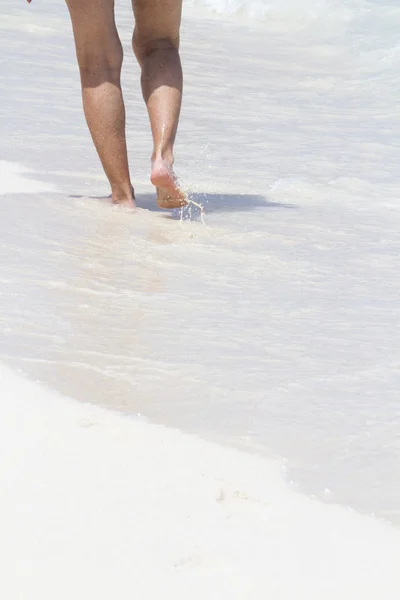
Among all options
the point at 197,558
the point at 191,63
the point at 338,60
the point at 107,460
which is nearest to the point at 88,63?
the point at 107,460

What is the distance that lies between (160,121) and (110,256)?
0.69 metres

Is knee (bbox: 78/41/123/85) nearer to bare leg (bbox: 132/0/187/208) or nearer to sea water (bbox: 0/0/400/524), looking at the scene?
bare leg (bbox: 132/0/187/208)

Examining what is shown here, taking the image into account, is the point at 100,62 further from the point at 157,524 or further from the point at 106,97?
the point at 157,524

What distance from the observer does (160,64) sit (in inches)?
135

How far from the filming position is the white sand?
4.52ft

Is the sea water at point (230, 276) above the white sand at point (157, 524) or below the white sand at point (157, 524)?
below

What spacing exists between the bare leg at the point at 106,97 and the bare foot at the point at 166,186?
5.7 inches

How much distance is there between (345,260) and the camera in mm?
2955

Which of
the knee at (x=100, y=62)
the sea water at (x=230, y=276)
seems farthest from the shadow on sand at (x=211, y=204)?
the knee at (x=100, y=62)

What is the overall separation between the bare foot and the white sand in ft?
4.70

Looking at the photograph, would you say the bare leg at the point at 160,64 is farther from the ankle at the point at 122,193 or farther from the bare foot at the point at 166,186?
the ankle at the point at 122,193

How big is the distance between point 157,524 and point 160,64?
216 centimetres

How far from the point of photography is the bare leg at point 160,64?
3338 mm

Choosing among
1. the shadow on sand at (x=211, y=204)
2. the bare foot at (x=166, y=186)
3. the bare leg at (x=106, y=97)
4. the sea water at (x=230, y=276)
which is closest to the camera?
the sea water at (x=230, y=276)
